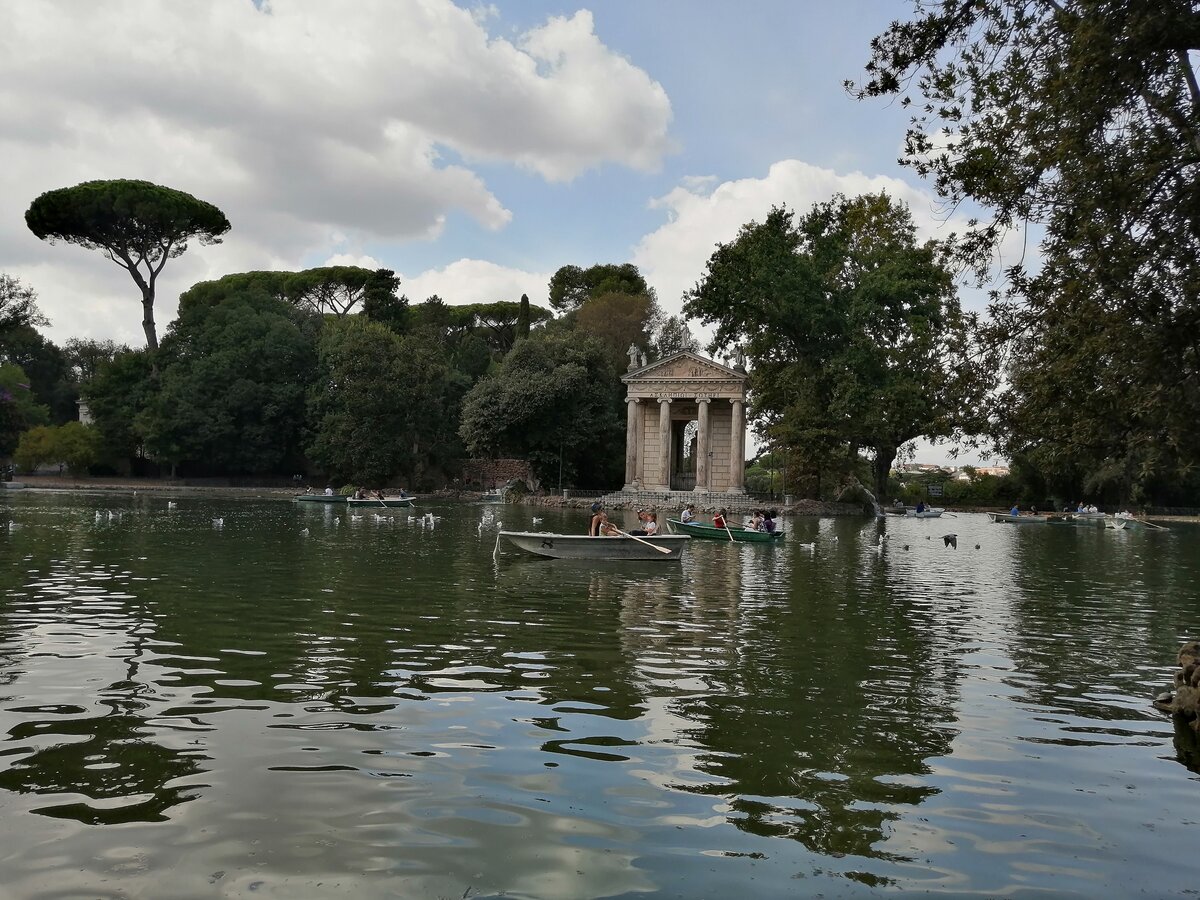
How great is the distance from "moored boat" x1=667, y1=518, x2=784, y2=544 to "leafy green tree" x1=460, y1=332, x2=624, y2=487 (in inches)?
1299

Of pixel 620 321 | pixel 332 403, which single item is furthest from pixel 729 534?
pixel 620 321

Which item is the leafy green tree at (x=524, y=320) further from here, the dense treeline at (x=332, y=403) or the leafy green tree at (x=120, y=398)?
the leafy green tree at (x=120, y=398)

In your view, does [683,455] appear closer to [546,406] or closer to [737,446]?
[737,446]

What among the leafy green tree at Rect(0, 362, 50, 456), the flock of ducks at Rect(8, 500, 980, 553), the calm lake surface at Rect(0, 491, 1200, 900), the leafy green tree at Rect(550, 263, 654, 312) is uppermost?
the leafy green tree at Rect(550, 263, 654, 312)

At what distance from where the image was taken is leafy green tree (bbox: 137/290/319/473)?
221 ft

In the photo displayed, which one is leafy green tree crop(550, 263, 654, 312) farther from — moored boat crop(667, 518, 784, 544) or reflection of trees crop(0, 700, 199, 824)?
reflection of trees crop(0, 700, 199, 824)

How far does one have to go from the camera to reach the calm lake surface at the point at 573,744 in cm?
528

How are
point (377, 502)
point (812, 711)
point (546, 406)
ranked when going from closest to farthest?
point (812, 711) → point (377, 502) → point (546, 406)

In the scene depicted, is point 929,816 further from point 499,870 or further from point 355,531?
point 355,531

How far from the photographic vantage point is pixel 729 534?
1242 inches

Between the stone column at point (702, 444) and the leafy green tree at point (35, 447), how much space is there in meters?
48.0

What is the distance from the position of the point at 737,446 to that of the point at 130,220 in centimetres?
4553

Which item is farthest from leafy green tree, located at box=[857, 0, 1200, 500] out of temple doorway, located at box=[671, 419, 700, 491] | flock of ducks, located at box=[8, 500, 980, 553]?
temple doorway, located at box=[671, 419, 700, 491]

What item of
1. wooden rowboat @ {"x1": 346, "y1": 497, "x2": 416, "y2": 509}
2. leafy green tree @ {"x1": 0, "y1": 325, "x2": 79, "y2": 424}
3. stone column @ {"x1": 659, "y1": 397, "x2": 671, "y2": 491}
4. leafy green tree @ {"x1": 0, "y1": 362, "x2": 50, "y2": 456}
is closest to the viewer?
wooden rowboat @ {"x1": 346, "y1": 497, "x2": 416, "y2": 509}
